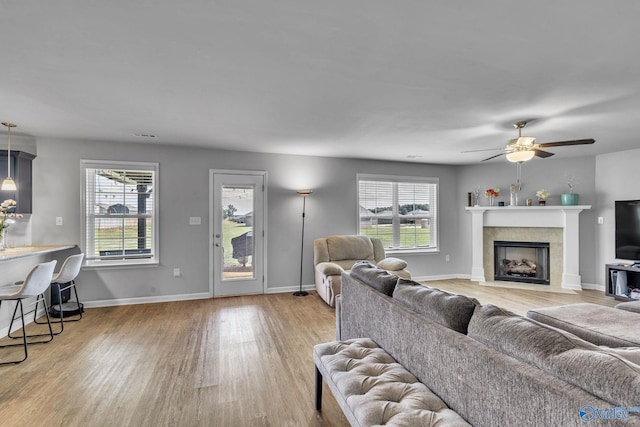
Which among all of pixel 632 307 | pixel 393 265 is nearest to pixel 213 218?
pixel 393 265

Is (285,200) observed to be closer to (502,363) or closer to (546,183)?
(502,363)

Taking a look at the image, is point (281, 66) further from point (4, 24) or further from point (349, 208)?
point (349, 208)

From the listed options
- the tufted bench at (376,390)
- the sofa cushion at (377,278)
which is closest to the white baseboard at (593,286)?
the sofa cushion at (377,278)

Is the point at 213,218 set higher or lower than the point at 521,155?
lower

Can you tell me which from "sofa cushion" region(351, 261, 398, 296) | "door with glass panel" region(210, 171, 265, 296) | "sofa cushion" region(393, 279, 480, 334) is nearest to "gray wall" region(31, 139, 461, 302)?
"door with glass panel" region(210, 171, 265, 296)

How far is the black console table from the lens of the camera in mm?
4707

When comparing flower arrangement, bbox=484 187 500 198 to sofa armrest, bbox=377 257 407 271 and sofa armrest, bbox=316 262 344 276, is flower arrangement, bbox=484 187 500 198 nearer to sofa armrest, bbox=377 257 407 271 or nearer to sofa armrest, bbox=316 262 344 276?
sofa armrest, bbox=377 257 407 271

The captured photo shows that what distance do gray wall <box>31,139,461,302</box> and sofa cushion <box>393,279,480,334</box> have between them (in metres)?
3.47

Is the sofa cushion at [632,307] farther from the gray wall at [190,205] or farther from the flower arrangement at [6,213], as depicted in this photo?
the flower arrangement at [6,213]

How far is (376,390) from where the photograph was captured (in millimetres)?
1443

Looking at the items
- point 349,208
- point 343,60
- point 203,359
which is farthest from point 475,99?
point 203,359

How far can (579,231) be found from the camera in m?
5.47

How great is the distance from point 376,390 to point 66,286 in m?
4.58

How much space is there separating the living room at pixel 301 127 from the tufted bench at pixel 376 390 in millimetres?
1661
